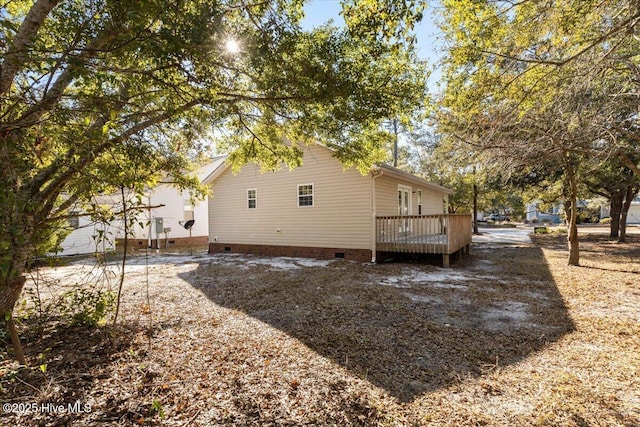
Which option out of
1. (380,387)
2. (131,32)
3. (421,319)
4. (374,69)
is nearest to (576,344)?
(421,319)

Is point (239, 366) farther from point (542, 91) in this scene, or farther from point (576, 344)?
point (542, 91)

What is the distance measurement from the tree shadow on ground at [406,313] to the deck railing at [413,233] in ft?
2.77

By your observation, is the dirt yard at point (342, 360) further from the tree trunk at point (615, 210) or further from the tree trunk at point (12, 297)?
the tree trunk at point (615, 210)

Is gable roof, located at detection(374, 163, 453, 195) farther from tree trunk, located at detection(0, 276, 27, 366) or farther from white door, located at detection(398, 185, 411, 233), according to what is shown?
tree trunk, located at detection(0, 276, 27, 366)

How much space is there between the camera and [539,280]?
7.83 m

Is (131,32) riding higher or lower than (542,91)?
lower

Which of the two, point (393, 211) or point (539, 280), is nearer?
point (539, 280)

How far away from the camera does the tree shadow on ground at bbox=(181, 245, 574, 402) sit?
350 cm

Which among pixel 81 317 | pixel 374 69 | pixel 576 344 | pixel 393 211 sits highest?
pixel 374 69

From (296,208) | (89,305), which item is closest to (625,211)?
(296,208)

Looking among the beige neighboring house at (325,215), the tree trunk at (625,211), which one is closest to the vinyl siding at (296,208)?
the beige neighboring house at (325,215)

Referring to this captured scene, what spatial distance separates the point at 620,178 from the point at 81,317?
21202mm

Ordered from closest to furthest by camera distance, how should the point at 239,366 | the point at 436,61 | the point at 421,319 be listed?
the point at 239,366 → the point at 421,319 → the point at 436,61

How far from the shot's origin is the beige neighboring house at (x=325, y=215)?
1053 cm
